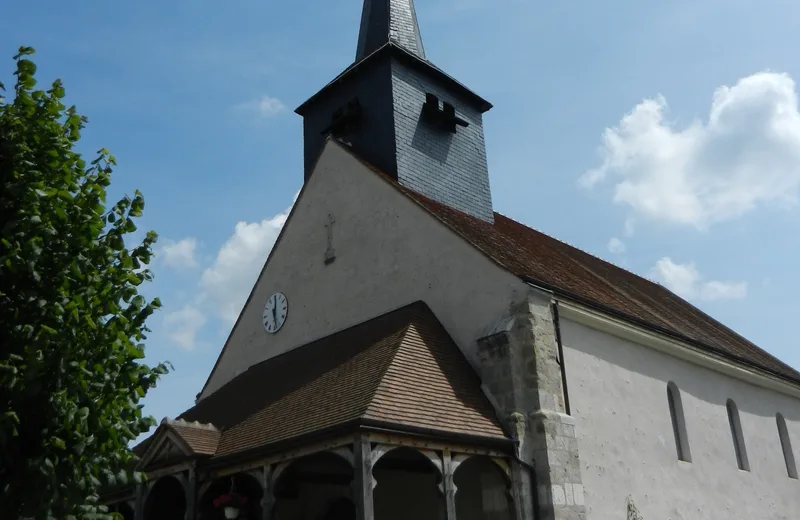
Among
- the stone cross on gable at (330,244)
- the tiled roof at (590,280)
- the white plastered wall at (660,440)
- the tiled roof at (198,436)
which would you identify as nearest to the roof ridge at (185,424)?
the tiled roof at (198,436)

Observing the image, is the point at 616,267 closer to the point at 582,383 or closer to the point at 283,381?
the point at 582,383

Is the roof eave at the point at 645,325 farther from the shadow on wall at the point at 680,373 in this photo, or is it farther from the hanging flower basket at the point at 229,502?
the hanging flower basket at the point at 229,502

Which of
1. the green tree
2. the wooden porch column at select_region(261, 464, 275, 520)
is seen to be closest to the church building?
the wooden porch column at select_region(261, 464, 275, 520)

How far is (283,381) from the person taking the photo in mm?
13672

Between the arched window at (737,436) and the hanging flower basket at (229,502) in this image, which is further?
the arched window at (737,436)

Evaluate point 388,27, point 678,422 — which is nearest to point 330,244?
point 388,27

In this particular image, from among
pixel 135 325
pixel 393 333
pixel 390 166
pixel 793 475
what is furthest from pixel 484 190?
pixel 135 325

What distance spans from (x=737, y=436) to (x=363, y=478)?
9.95 meters

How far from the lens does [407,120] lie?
16078 millimetres

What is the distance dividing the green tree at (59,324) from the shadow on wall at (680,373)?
24.4ft

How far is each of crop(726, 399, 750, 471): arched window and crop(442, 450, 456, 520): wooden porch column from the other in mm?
8110

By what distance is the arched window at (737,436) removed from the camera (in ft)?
51.9

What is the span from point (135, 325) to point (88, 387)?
0.89 metres

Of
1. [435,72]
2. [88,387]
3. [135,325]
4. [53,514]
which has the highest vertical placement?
[435,72]
